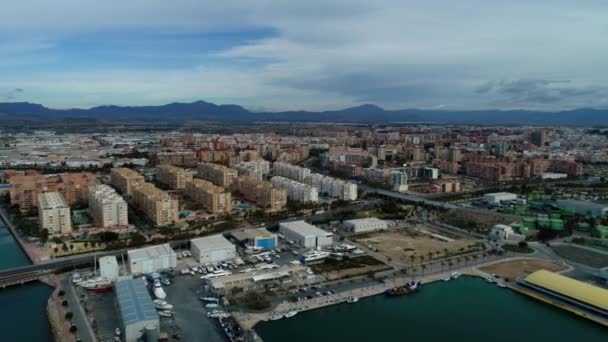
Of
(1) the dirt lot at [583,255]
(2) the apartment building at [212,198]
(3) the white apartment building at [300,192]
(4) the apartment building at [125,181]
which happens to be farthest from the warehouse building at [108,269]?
(1) the dirt lot at [583,255]

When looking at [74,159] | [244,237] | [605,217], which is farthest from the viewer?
[74,159]

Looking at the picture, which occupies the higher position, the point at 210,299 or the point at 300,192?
the point at 300,192

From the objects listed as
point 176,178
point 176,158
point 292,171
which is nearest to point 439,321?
point 176,178

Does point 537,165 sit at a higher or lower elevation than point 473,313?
higher

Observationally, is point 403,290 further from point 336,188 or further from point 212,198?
point 336,188

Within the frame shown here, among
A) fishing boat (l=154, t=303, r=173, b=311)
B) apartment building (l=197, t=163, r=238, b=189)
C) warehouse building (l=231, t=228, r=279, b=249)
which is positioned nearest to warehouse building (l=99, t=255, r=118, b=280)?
fishing boat (l=154, t=303, r=173, b=311)

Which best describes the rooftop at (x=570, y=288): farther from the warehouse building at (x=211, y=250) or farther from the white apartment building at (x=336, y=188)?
the white apartment building at (x=336, y=188)

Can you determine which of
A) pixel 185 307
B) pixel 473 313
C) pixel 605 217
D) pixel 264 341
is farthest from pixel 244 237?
pixel 605 217

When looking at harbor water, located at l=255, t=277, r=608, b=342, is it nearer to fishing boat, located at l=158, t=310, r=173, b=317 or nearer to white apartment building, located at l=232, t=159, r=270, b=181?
fishing boat, located at l=158, t=310, r=173, b=317

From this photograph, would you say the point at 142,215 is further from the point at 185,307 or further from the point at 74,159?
the point at 74,159
